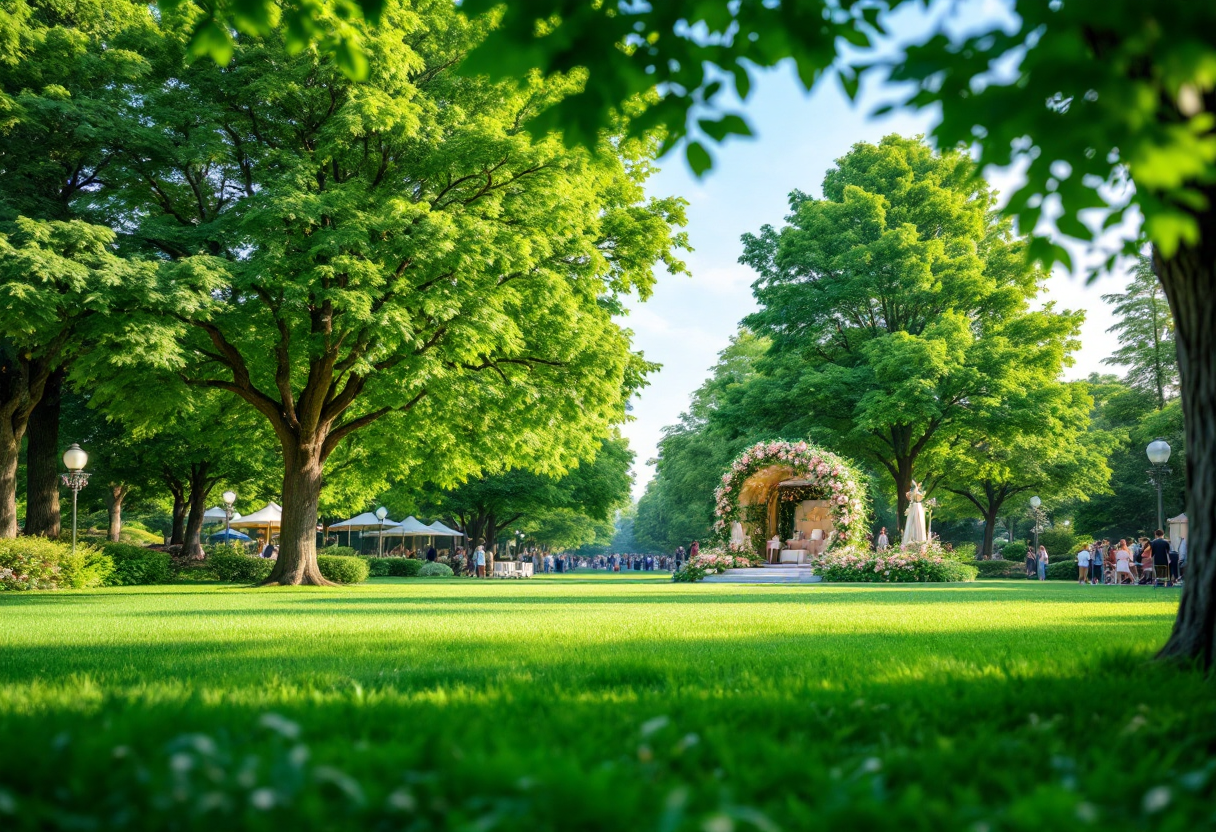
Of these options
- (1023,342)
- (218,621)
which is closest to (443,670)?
(218,621)

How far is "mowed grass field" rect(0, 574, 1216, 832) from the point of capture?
2.34 metres

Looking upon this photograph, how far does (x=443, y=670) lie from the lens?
6141 mm

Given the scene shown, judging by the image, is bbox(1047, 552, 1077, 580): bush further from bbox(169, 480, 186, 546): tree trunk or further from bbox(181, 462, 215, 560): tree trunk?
bbox(169, 480, 186, 546): tree trunk

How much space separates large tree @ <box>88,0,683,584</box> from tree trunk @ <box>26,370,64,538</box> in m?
5.45

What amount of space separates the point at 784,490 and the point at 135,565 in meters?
25.8

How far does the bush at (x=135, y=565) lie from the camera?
26922mm

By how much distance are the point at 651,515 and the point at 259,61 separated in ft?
323

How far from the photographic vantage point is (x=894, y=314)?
129 ft

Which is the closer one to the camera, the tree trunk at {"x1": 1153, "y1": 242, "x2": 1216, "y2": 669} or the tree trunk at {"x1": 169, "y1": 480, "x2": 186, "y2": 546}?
the tree trunk at {"x1": 1153, "y1": 242, "x2": 1216, "y2": 669}

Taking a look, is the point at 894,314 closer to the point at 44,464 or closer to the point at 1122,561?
the point at 1122,561

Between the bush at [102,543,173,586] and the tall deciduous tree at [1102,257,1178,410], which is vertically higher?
the tall deciduous tree at [1102,257,1178,410]

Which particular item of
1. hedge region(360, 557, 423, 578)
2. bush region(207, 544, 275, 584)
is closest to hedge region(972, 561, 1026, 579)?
hedge region(360, 557, 423, 578)

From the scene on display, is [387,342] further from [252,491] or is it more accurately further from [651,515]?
[651,515]

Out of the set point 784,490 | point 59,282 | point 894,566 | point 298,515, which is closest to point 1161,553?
point 894,566
